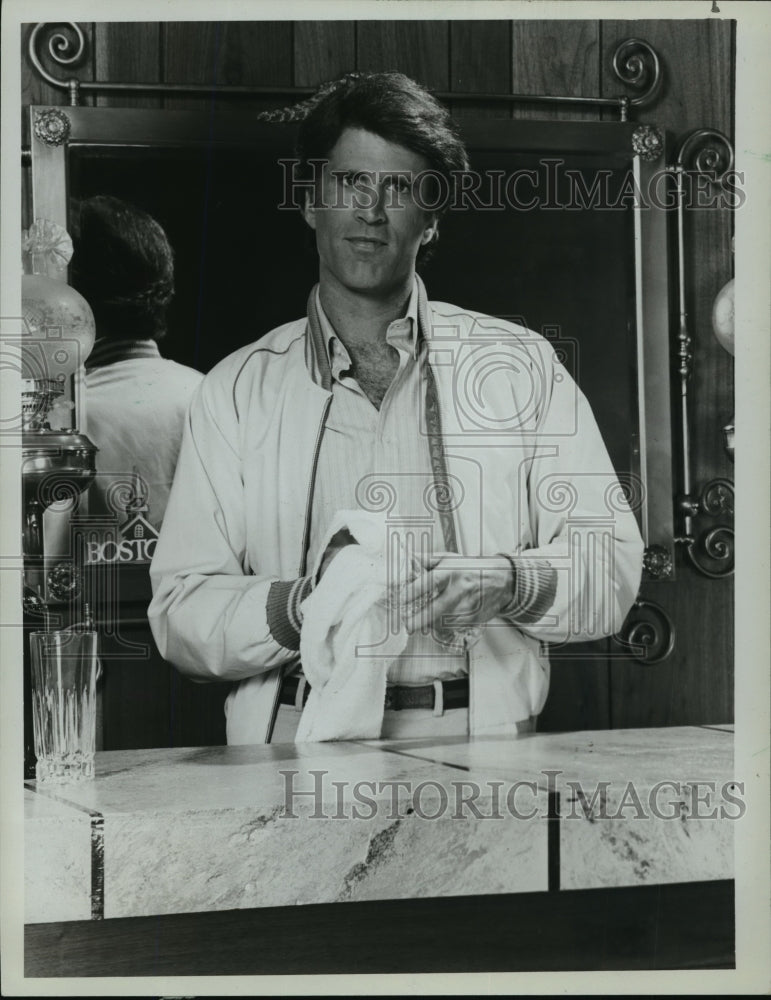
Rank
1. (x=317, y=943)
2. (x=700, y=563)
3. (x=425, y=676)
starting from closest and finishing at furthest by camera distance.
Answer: (x=317, y=943) → (x=425, y=676) → (x=700, y=563)

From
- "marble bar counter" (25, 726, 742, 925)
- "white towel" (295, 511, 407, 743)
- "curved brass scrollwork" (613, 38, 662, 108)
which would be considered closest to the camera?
"marble bar counter" (25, 726, 742, 925)

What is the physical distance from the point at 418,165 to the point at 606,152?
0.88ft

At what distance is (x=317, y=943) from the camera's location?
55.9 inches

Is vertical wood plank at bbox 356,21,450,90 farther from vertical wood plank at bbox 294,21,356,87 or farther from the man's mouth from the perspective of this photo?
the man's mouth

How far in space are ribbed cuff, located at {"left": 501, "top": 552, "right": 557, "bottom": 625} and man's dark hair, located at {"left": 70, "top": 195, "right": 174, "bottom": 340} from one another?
0.57 metres

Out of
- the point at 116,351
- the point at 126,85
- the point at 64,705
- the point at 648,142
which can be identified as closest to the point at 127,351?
the point at 116,351

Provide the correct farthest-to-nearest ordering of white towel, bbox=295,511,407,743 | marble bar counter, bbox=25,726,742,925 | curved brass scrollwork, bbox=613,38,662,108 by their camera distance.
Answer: curved brass scrollwork, bbox=613,38,662,108, white towel, bbox=295,511,407,743, marble bar counter, bbox=25,726,742,925

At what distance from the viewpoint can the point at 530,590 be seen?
155 cm

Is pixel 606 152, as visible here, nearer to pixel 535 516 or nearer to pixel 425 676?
pixel 535 516

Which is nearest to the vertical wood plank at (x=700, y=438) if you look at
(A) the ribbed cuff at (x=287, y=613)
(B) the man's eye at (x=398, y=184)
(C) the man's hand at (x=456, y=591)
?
(C) the man's hand at (x=456, y=591)

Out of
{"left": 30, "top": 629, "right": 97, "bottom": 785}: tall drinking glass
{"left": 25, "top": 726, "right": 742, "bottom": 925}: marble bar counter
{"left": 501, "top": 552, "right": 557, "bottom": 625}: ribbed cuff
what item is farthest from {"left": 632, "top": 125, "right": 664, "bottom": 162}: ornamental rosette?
{"left": 30, "top": 629, "right": 97, "bottom": 785}: tall drinking glass

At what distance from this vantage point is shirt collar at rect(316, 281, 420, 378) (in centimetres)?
156

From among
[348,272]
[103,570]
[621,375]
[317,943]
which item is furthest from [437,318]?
[317,943]

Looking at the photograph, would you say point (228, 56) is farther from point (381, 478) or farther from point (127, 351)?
point (381, 478)
